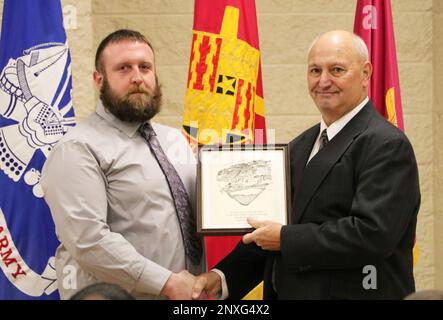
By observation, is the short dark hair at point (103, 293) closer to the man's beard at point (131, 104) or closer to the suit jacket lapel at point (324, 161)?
the suit jacket lapel at point (324, 161)

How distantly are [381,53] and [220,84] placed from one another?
3.29 feet

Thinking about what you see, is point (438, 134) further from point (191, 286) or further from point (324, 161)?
point (191, 286)

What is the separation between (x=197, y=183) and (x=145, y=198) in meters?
0.24

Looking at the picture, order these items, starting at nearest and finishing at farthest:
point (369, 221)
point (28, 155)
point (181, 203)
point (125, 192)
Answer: point (369, 221) → point (125, 192) → point (181, 203) → point (28, 155)

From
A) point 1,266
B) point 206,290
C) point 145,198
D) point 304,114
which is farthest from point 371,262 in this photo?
point 304,114

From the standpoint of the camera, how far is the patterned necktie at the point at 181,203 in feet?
10.6

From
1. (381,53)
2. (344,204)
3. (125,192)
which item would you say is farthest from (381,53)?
(125,192)

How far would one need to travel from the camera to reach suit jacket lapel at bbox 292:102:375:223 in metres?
3.08

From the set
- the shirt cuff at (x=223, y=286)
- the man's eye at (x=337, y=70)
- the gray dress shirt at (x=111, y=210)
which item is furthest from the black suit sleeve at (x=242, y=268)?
the man's eye at (x=337, y=70)

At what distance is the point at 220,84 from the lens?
158 inches

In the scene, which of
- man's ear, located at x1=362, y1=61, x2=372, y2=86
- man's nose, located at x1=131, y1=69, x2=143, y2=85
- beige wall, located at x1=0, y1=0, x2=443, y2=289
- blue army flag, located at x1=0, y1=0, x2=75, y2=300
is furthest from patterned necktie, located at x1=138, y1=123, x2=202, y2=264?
beige wall, located at x1=0, y1=0, x2=443, y2=289

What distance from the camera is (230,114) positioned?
4000 millimetres

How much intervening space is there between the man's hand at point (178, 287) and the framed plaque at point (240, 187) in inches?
8.7
